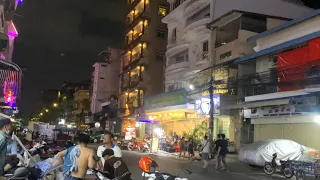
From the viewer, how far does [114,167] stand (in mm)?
7074

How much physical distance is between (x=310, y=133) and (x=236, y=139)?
8.52m

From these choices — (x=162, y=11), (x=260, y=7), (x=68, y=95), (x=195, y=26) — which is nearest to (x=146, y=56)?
(x=162, y=11)

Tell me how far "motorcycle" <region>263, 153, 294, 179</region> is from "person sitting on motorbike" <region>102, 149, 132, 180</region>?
12.2m

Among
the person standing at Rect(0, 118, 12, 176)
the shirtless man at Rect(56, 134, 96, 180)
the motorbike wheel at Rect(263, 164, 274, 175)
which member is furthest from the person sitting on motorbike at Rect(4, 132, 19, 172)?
the motorbike wheel at Rect(263, 164, 274, 175)

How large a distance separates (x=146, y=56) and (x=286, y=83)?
3514 cm

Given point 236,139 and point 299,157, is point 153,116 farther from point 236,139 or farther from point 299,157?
point 299,157

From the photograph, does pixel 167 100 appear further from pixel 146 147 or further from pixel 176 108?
pixel 146 147

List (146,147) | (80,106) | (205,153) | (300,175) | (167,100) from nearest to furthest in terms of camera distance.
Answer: (300,175) → (205,153) → (146,147) → (167,100) → (80,106)

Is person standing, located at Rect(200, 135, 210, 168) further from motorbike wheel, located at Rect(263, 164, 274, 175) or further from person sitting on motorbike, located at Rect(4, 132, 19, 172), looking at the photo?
person sitting on motorbike, located at Rect(4, 132, 19, 172)

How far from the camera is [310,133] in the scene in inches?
860

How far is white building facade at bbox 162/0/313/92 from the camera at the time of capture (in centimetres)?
3288

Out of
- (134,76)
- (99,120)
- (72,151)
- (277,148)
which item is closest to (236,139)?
(277,148)

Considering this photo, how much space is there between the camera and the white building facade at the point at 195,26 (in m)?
32.9

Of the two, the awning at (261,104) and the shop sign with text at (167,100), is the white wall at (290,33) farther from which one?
the shop sign with text at (167,100)
